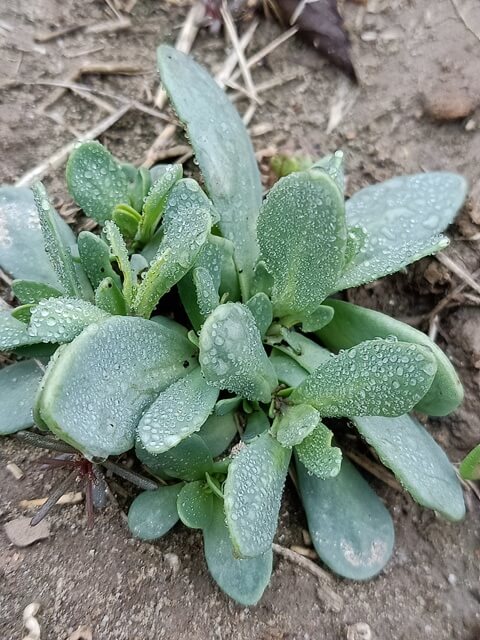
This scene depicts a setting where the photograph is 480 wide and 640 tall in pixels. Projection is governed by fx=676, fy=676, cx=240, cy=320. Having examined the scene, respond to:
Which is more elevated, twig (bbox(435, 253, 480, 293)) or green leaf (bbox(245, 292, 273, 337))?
green leaf (bbox(245, 292, 273, 337))

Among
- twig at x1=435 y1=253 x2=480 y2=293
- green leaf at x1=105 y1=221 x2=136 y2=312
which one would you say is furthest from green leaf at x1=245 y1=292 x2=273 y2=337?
twig at x1=435 y1=253 x2=480 y2=293

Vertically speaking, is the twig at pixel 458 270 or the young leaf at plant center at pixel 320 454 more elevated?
the twig at pixel 458 270

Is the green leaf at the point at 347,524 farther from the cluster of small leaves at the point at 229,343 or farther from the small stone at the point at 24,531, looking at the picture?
the small stone at the point at 24,531

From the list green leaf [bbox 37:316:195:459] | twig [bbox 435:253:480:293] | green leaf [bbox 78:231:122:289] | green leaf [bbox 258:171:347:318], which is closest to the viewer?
green leaf [bbox 37:316:195:459]

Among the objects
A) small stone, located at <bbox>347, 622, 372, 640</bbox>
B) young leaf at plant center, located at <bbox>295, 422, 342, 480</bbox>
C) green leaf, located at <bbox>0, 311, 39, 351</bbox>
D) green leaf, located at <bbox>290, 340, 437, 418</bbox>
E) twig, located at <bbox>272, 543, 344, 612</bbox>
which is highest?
green leaf, located at <bbox>0, 311, 39, 351</bbox>

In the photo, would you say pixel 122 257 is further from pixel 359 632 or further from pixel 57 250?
pixel 359 632

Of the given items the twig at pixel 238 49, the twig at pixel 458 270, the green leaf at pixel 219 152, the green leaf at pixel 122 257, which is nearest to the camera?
the green leaf at pixel 122 257

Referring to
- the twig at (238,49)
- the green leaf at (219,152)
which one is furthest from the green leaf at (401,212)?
the twig at (238,49)

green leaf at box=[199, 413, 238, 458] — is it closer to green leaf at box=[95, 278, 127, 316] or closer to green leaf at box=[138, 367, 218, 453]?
green leaf at box=[138, 367, 218, 453]
